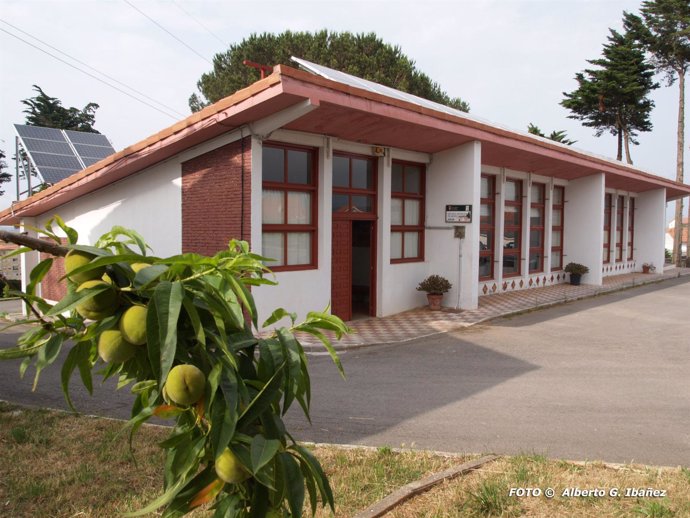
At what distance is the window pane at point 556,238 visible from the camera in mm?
20219

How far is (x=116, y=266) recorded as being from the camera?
1.15 m

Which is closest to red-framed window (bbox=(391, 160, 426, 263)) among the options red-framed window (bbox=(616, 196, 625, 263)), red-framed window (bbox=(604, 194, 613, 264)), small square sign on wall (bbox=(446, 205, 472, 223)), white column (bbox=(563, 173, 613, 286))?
small square sign on wall (bbox=(446, 205, 472, 223))

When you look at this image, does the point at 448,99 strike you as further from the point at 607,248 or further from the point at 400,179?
Answer: the point at 400,179

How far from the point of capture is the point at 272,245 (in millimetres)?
10852

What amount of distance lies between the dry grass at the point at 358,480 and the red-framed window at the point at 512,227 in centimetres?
1398

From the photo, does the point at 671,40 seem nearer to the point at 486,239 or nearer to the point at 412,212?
the point at 486,239

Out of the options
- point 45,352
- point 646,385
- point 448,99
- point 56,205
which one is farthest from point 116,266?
point 448,99

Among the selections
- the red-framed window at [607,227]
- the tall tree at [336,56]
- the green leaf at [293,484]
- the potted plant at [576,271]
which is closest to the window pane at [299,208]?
the green leaf at [293,484]

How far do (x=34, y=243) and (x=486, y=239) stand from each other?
16559 millimetres

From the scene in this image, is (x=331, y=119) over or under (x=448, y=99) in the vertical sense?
under

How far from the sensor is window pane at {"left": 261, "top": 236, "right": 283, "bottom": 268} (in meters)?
10.7

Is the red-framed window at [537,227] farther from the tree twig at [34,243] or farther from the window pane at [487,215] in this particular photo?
the tree twig at [34,243]

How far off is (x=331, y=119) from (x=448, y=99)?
34155 millimetres

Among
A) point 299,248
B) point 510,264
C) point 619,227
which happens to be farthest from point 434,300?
point 619,227
